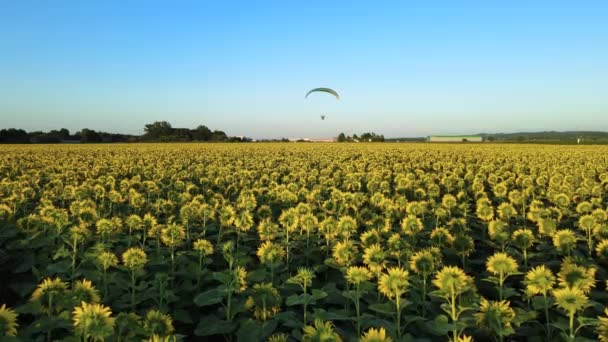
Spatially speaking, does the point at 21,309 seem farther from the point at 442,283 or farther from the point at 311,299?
the point at 442,283

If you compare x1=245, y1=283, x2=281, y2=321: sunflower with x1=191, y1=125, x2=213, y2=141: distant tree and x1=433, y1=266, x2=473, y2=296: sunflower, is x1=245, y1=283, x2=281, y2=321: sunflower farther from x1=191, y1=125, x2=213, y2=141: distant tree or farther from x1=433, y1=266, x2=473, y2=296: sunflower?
x1=191, y1=125, x2=213, y2=141: distant tree

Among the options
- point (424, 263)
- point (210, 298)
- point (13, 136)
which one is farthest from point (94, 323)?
point (13, 136)

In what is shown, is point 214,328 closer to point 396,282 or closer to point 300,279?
point 300,279

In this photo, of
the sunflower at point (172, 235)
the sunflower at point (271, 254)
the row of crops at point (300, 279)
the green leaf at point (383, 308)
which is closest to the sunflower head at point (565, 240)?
the row of crops at point (300, 279)

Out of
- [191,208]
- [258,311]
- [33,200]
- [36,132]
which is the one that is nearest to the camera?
[258,311]

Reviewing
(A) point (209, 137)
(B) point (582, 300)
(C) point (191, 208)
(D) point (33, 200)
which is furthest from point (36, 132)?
(B) point (582, 300)

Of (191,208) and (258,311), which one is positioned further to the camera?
(191,208)

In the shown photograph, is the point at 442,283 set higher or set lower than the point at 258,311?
higher
